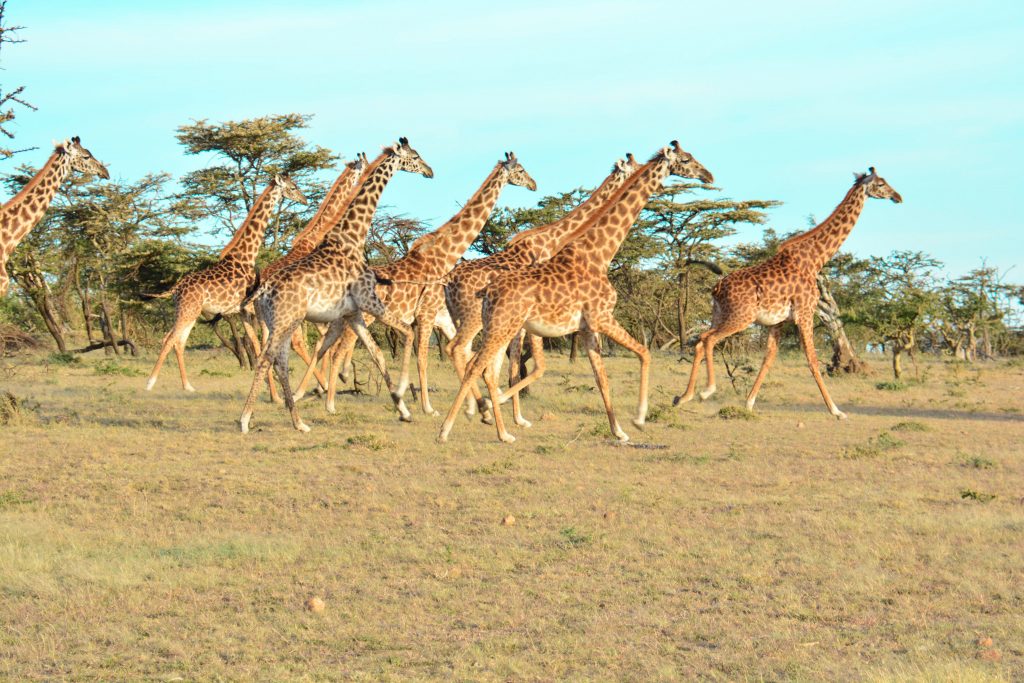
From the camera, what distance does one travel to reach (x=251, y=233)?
15.1m

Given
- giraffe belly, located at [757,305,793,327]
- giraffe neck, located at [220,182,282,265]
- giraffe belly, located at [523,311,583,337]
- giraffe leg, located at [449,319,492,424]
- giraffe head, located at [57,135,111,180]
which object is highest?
giraffe head, located at [57,135,111,180]

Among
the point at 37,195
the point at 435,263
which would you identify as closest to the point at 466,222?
the point at 435,263

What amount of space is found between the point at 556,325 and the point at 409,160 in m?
3.70

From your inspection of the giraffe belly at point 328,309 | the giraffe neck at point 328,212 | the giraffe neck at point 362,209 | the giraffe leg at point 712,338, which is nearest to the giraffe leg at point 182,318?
the giraffe neck at point 328,212

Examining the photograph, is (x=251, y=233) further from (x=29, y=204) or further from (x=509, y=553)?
(x=509, y=553)

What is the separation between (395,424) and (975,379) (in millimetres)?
11679

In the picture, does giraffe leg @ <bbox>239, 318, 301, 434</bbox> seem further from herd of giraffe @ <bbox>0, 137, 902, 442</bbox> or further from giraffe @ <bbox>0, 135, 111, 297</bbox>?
giraffe @ <bbox>0, 135, 111, 297</bbox>

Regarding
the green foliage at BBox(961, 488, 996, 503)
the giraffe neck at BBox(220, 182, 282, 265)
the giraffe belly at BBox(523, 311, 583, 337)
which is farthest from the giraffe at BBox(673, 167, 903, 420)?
the giraffe neck at BBox(220, 182, 282, 265)

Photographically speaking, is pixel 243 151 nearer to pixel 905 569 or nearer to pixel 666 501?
pixel 666 501

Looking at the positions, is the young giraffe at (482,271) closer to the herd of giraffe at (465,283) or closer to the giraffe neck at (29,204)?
the herd of giraffe at (465,283)

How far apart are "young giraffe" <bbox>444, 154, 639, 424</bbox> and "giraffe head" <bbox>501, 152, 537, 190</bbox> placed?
0.90 metres

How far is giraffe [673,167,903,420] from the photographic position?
13164mm

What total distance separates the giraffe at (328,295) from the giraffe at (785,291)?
3.80m

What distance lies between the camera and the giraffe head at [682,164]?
11236 millimetres
